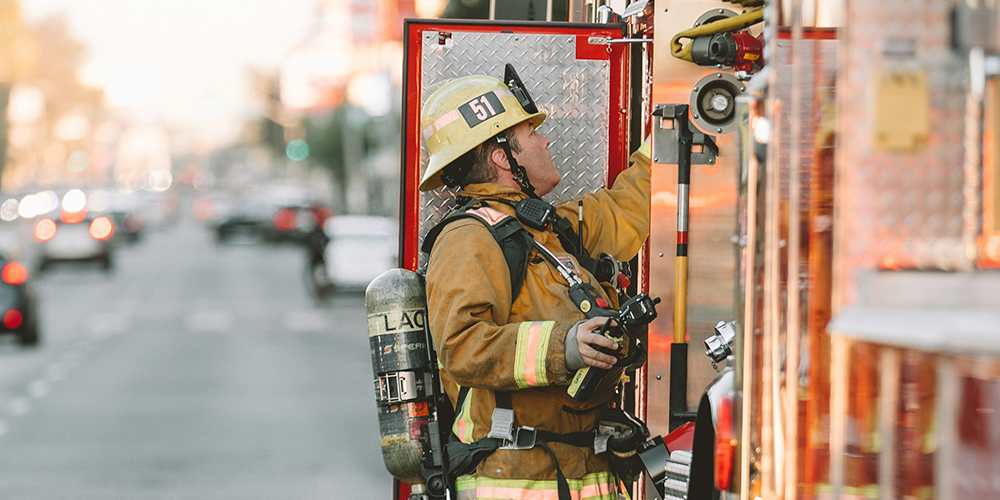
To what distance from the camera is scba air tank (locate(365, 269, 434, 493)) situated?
3531mm

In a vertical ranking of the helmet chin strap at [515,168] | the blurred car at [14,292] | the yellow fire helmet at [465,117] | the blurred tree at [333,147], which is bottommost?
the blurred car at [14,292]

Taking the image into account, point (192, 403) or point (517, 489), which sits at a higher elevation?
point (517, 489)

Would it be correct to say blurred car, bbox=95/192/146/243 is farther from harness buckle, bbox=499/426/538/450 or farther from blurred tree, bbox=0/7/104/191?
harness buckle, bbox=499/426/538/450

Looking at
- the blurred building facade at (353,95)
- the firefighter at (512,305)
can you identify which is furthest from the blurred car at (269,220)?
the firefighter at (512,305)

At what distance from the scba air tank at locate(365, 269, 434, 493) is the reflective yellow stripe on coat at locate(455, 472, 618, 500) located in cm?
26

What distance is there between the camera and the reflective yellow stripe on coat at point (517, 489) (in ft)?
10.7

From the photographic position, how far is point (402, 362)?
11.7ft

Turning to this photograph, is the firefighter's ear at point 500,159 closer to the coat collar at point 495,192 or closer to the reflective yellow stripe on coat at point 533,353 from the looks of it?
the coat collar at point 495,192

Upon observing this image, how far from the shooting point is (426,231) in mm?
3895

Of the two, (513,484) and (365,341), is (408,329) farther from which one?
(365,341)

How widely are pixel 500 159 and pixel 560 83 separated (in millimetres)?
595

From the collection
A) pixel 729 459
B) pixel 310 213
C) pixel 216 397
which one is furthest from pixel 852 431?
pixel 310 213

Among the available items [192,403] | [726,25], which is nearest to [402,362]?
[726,25]

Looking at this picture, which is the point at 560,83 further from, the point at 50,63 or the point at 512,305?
Answer: the point at 50,63
